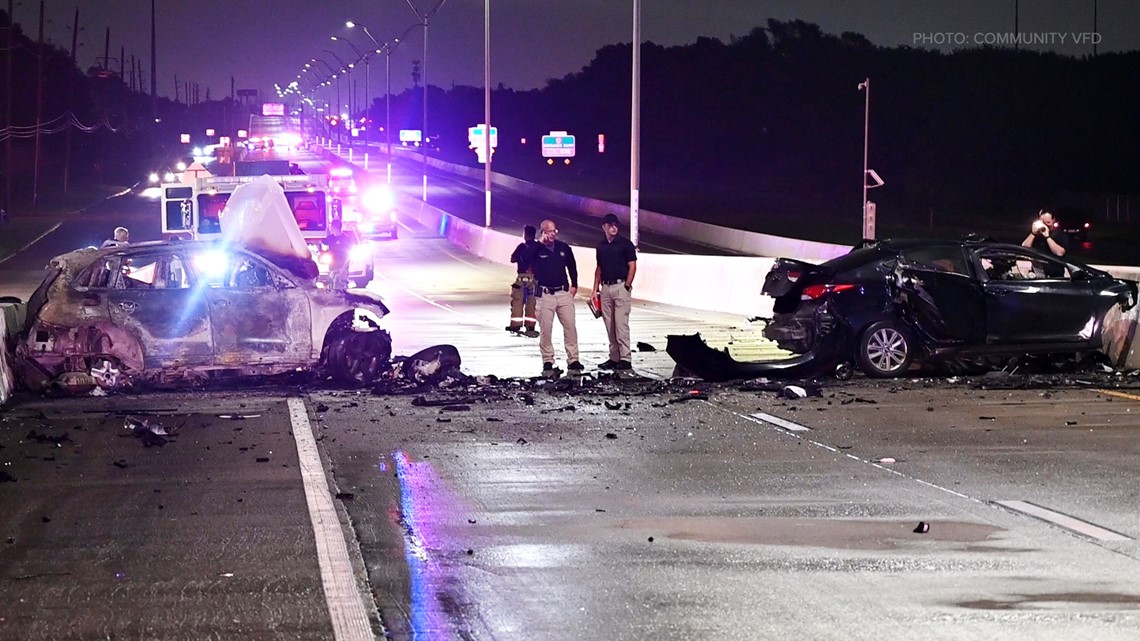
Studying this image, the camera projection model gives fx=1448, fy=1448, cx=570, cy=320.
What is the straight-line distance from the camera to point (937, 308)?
1536cm

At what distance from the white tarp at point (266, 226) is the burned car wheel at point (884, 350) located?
662 cm

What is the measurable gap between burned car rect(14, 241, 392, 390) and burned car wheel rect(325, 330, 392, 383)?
0.04 feet

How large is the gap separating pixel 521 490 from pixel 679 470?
136cm

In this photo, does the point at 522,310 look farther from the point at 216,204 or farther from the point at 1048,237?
the point at 216,204

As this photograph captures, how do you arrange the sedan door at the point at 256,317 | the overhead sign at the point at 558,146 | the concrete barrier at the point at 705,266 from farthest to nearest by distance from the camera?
the overhead sign at the point at 558,146
the concrete barrier at the point at 705,266
the sedan door at the point at 256,317

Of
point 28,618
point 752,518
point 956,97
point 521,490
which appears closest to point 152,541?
point 28,618

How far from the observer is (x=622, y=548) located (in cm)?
797

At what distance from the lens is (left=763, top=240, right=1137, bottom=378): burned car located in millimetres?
15422

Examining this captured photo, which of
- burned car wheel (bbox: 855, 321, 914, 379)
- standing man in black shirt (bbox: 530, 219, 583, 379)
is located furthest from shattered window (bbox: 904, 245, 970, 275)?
standing man in black shirt (bbox: 530, 219, 583, 379)

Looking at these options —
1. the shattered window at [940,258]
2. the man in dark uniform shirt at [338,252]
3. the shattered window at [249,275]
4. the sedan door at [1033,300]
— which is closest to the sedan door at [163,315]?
the shattered window at [249,275]

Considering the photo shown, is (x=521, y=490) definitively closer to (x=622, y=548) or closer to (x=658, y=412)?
(x=622, y=548)

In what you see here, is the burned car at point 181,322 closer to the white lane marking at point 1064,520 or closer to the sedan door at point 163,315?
the sedan door at point 163,315

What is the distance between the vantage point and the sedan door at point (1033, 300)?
1547 centimetres

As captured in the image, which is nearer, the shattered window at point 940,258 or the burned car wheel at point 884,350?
the burned car wheel at point 884,350
